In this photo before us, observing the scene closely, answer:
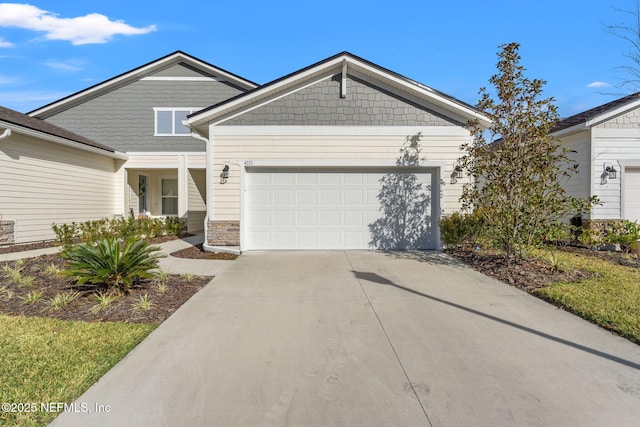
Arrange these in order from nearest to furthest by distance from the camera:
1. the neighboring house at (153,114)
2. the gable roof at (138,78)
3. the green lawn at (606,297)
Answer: the green lawn at (606,297) → the gable roof at (138,78) → the neighboring house at (153,114)

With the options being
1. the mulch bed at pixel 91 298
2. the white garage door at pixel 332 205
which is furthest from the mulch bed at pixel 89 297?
the white garage door at pixel 332 205

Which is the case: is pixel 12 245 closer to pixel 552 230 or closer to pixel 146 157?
pixel 146 157

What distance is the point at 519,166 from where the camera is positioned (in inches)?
306

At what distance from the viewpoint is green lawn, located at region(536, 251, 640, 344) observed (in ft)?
14.8

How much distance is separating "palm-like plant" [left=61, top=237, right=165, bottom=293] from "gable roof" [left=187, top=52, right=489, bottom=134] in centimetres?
502

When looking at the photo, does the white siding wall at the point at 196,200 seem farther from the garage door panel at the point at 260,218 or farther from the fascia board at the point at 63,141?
the garage door panel at the point at 260,218

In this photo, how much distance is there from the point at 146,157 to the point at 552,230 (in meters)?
14.7

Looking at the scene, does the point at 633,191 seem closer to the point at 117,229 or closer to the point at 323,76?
the point at 323,76

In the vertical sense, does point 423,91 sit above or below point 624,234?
above

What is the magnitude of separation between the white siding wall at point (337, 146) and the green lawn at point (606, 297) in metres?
3.87

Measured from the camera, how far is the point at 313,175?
33.1ft

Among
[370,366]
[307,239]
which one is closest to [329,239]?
[307,239]

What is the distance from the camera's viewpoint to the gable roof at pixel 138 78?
14766 mm

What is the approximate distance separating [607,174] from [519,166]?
16.0 feet
